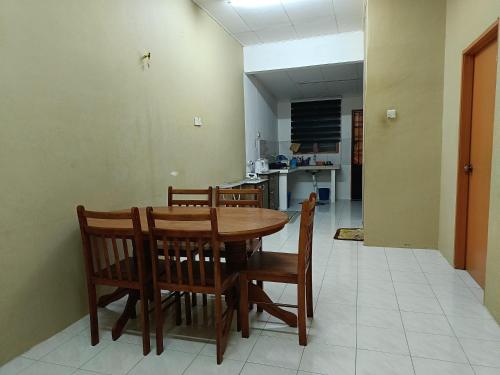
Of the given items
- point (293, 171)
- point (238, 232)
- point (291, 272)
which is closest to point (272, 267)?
point (291, 272)

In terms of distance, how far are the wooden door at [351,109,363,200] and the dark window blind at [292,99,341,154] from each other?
37 centimetres

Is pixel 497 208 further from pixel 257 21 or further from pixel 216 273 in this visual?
pixel 257 21

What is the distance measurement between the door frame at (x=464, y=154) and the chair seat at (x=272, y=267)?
1.92m

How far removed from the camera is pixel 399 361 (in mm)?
1876

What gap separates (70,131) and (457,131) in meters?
3.33

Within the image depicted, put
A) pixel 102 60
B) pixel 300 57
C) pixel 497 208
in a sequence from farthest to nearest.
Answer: pixel 300 57 < pixel 102 60 < pixel 497 208

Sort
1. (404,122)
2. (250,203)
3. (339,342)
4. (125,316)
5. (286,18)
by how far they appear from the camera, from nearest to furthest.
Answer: (339,342), (125,316), (250,203), (404,122), (286,18)

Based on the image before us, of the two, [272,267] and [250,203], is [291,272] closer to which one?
[272,267]

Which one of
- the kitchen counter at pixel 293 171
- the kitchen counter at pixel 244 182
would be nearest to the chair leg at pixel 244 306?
the kitchen counter at pixel 244 182

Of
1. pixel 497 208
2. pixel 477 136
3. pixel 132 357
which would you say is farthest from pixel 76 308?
pixel 477 136

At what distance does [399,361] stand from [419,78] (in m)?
3.04

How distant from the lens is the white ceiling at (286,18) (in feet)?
13.8

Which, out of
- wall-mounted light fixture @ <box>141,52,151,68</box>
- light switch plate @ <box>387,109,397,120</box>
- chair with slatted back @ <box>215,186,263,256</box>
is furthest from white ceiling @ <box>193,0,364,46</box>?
chair with slatted back @ <box>215,186,263,256</box>

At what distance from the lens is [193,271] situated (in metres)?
2.13
